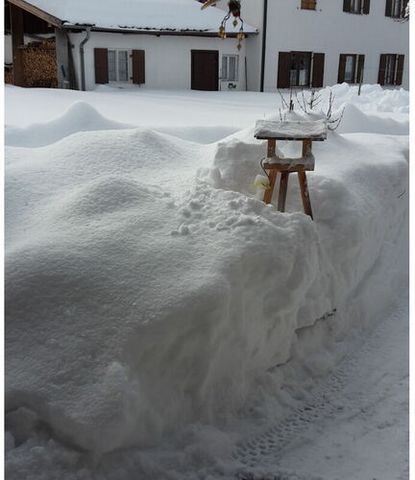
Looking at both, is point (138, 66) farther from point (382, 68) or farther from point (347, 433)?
point (347, 433)

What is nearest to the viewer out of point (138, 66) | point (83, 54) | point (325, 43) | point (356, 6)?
point (83, 54)

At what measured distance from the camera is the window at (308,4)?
2142 cm

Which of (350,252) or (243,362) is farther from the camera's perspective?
(350,252)

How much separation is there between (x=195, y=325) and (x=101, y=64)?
57.4ft

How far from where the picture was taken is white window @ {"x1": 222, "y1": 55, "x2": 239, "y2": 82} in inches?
838

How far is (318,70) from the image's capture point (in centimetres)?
2239

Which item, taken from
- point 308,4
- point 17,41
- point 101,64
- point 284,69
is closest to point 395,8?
point 308,4

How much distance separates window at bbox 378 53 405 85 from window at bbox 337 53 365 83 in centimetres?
124

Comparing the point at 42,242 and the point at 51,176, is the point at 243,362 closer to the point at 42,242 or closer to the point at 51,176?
the point at 42,242

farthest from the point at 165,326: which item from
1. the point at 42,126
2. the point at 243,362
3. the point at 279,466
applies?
the point at 42,126

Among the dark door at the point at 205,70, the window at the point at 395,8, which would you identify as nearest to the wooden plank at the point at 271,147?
the dark door at the point at 205,70
